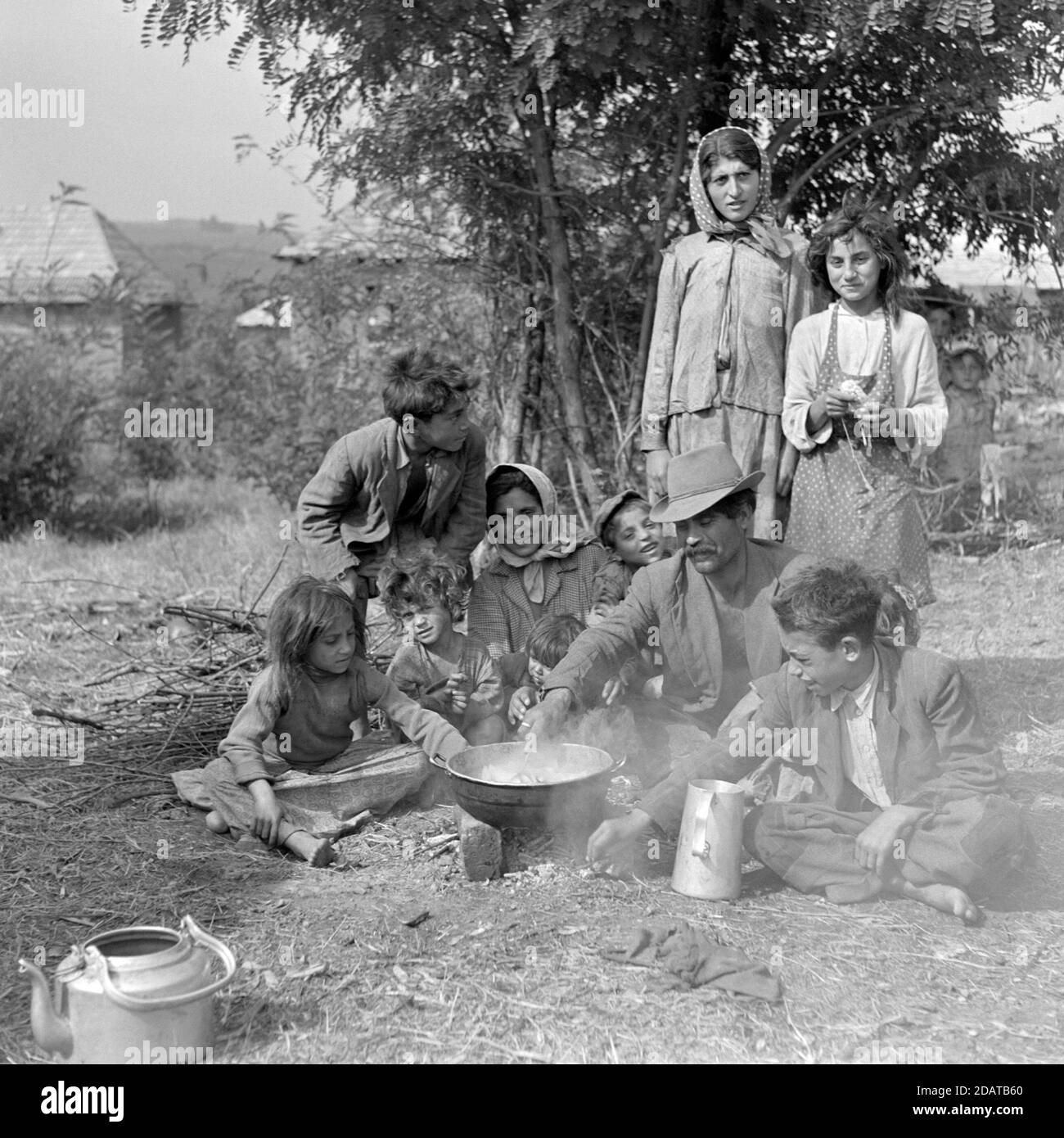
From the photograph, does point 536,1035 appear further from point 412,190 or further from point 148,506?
point 148,506

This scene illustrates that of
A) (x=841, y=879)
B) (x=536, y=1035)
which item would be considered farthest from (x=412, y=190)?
(x=536, y=1035)

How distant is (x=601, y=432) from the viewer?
27.4 ft

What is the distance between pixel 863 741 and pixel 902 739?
0.41ft

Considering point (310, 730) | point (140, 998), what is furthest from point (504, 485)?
point (140, 998)

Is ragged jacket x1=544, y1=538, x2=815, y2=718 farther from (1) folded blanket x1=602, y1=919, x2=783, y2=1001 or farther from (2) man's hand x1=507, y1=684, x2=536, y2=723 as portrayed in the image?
(1) folded blanket x1=602, y1=919, x2=783, y2=1001

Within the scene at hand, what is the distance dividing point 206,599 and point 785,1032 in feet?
19.4

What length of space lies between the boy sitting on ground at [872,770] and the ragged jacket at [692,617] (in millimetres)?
720

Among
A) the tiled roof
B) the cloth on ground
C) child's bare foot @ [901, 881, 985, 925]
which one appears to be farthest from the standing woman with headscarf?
the tiled roof

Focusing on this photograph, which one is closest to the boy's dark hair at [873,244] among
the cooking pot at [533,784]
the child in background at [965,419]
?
the cooking pot at [533,784]

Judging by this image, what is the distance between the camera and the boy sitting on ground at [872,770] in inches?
148

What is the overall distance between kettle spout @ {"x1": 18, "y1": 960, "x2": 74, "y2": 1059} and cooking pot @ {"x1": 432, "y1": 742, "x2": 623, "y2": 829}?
4.75ft

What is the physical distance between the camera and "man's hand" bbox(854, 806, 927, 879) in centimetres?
374

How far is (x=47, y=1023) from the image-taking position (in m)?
2.85

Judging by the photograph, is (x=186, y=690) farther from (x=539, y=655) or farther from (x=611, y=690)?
(x=611, y=690)
